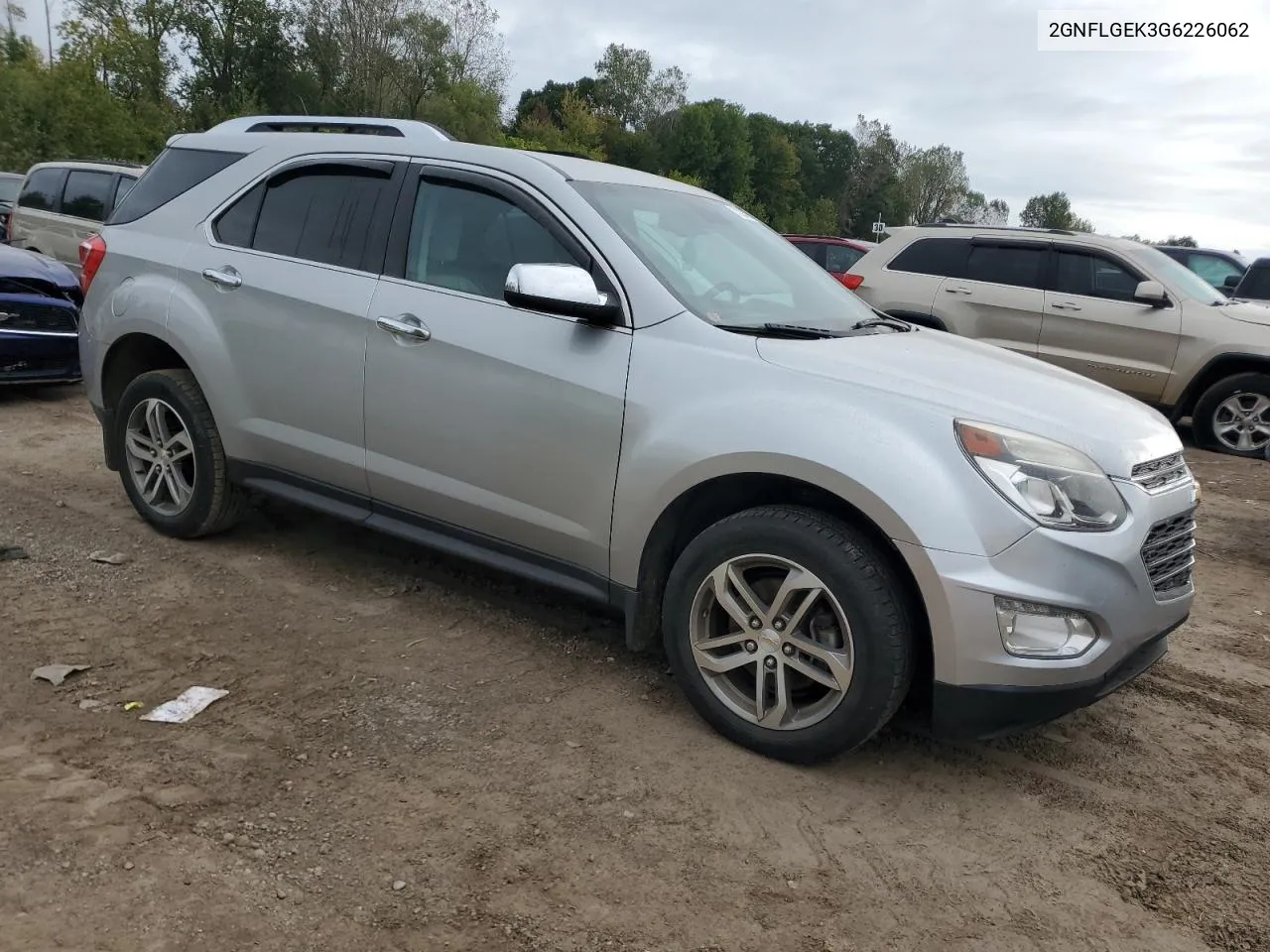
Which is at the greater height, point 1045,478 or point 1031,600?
point 1045,478

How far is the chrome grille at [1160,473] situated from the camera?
2.96 meters

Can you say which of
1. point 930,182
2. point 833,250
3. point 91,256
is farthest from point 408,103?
point 930,182

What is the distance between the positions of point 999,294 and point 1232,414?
7.28 feet

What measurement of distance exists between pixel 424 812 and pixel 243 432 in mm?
2233

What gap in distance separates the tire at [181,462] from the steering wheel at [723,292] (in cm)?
236

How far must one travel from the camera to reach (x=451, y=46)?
5766 cm

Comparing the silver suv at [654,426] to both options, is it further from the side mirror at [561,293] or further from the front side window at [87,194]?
the front side window at [87,194]

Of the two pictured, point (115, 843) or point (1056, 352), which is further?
point (1056, 352)

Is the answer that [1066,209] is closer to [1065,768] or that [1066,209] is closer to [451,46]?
[451,46]

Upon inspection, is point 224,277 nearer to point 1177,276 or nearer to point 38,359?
point 38,359

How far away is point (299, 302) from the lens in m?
4.09

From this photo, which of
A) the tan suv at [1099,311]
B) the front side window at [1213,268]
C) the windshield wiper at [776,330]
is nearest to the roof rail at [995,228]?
the tan suv at [1099,311]

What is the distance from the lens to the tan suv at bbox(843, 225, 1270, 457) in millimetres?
Answer: 8492

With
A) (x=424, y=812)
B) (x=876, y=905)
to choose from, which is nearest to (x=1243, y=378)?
(x=876, y=905)
